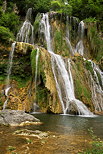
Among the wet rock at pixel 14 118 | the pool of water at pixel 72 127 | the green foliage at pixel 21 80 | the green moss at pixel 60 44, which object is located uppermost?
the green moss at pixel 60 44

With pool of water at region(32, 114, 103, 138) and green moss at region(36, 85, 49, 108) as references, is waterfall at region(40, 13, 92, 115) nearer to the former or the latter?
green moss at region(36, 85, 49, 108)

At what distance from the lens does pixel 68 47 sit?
23734 millimetres

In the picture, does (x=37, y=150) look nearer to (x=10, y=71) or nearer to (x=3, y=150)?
(x=3, y=150)

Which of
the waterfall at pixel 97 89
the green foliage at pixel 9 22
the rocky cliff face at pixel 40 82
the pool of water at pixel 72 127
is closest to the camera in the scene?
the pool of water at pixel 72 127

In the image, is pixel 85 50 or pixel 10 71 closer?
pixel 10 71

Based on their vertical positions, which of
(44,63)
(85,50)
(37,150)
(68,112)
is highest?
(85,50)

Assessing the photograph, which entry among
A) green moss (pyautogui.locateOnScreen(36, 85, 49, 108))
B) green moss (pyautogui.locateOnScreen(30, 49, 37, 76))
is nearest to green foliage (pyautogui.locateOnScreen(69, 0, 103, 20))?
green moss (pyautogui.locateOnScreen(30, 49, 37, 76))

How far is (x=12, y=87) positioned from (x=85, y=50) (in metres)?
12.9

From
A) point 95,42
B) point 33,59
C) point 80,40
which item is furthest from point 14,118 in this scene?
point 80,40

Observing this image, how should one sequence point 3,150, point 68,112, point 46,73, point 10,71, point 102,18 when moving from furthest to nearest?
point 102,18 → point 10,71 → point 46,73 → point 68,112 → point 3,150

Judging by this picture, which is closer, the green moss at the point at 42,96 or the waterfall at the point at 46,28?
the green moss at the point at 42,96

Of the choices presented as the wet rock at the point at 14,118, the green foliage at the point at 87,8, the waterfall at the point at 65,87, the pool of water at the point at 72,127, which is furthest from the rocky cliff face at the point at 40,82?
the green foliage at the point at 87,8

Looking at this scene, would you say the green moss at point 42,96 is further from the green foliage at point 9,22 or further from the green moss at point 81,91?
the green foliage at point 9,22

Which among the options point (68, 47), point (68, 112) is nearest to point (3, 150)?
point (68, 112)
